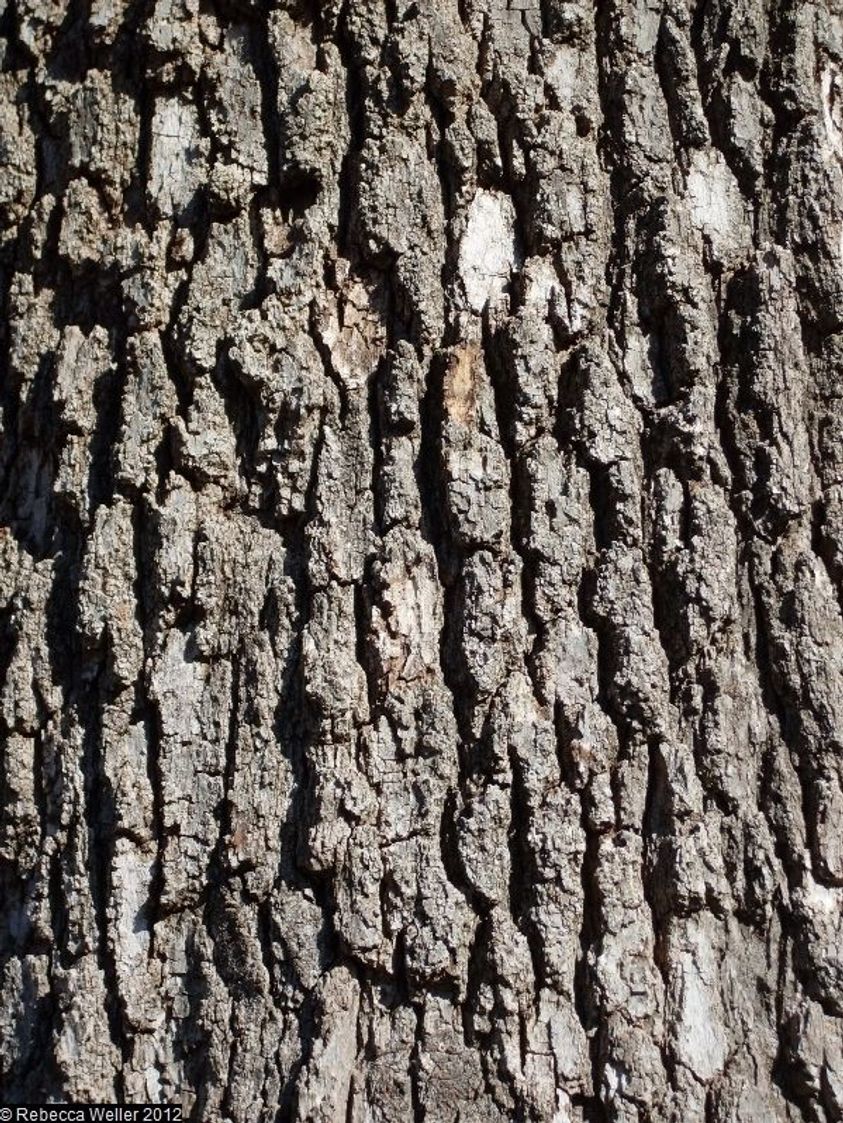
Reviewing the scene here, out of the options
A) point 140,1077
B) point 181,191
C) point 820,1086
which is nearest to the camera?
point 820,1086

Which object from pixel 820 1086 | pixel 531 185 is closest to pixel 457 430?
pixel 531 185

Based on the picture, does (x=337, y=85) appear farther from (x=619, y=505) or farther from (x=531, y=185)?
(x=619, y=505)

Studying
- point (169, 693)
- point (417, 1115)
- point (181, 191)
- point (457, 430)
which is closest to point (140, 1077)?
point (417, 1115)

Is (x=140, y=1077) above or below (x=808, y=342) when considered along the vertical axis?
below

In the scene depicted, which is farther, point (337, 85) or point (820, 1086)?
point (337, 85)

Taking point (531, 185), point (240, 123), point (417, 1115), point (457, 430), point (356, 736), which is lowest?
point (417, 1115)

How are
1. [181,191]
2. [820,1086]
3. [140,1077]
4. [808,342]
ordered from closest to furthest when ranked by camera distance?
[820,1086]
[140,1077]
[808,342]
[181,191]
